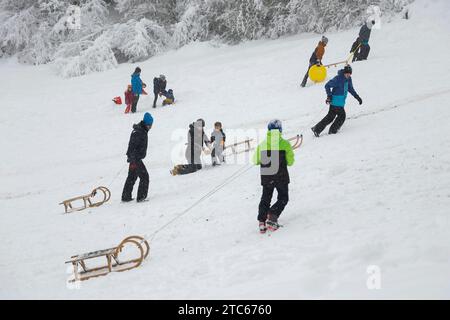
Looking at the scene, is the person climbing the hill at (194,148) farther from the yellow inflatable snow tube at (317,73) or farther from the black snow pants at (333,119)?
the yellow inflatable snow tube at (317,73)

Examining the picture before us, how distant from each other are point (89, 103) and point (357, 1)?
14.0 m

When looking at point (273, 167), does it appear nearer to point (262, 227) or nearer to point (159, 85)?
point (262, 227)

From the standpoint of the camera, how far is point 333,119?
10.1 metres

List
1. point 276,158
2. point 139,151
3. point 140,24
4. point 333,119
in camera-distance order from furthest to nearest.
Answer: point 140,24
point 333,119
point 139,151
point 276,158

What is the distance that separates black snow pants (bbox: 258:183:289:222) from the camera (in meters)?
6.13

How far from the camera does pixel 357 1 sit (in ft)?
67.9

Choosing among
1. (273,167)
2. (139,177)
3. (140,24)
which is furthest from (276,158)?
(140,24)

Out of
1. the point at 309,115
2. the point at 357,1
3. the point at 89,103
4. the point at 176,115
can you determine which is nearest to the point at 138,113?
the point at 176,115

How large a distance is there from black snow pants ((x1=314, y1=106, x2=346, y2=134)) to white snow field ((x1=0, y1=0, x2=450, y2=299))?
14.6 inches

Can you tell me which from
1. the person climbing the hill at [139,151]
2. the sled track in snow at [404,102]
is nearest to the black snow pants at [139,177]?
the person climbing the hill at [139,151]

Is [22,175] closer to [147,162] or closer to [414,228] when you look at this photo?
[147,162]

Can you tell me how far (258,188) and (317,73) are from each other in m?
7.68

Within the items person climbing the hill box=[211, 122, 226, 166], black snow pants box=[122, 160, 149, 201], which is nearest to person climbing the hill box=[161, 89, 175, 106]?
person climbing the hill box=[211, 122, 226, 166]

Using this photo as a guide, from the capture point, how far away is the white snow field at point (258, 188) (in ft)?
15.6
